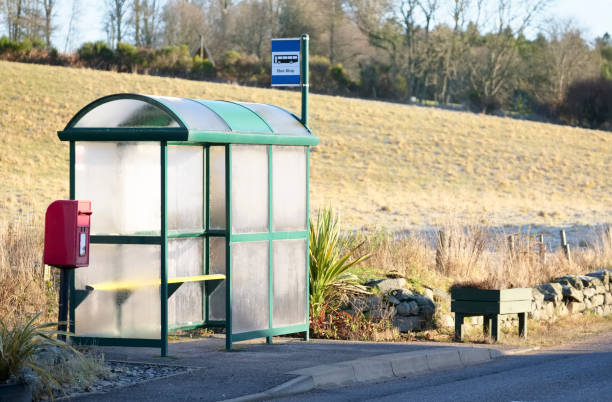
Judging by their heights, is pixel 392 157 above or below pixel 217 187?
below

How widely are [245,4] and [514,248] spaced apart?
A: 58.3 meters

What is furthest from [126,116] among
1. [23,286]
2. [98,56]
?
[98,56]

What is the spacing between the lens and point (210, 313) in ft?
37.3

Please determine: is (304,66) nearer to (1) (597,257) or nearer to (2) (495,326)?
(2) (495,326)

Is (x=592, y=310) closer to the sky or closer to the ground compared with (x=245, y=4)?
closer to the ground

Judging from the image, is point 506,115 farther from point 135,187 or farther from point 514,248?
point 135,187

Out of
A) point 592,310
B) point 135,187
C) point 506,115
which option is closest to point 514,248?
point 592,310

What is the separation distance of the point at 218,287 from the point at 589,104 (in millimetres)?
57451

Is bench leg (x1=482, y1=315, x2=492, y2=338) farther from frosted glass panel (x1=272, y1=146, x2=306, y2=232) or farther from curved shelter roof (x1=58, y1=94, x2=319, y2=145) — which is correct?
curved shelter roof (x1=58, y1=94, x2=319, y2=145)

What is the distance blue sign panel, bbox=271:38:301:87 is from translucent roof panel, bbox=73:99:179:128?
2.13 m

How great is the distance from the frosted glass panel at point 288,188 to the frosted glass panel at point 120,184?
134 cm

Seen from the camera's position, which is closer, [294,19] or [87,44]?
[87,44]

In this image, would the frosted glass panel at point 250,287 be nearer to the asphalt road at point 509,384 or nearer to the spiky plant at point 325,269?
the spiky plant at point 325,269

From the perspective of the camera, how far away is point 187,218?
11180 mm
